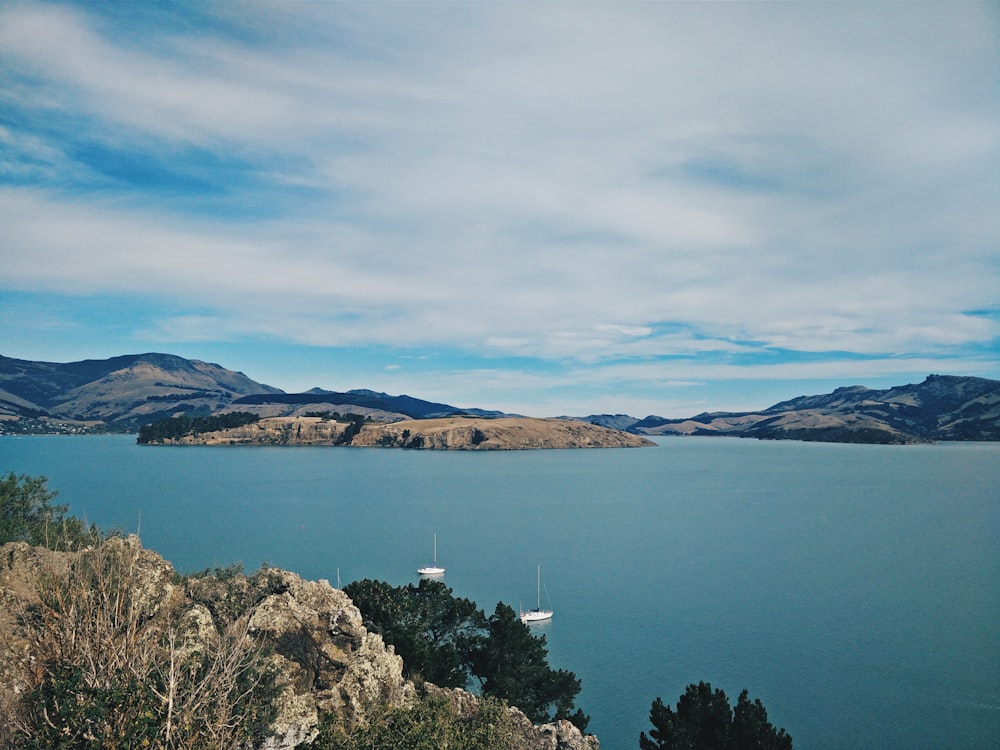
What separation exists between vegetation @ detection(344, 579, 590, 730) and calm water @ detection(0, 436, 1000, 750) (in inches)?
215

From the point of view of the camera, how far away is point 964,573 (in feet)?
225

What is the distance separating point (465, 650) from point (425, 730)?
58.7ft

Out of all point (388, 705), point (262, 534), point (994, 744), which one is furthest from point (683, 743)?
point (262, 534)

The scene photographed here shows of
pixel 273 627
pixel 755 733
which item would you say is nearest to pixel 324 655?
pixel 273 627

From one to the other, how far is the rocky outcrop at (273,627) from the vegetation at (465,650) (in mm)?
6997

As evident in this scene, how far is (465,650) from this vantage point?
1405 inches

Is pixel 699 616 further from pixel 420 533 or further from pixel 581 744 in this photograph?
pixel 420 533

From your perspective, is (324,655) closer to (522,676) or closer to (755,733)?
(522,676)

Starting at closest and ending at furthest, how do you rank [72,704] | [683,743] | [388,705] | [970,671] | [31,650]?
[72,704], [31,650], [388,705], [683,743], [970,671]

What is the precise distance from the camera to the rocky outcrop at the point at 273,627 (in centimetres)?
1777

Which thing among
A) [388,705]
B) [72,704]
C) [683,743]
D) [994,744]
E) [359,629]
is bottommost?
[994,744]

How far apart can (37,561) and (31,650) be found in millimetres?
7435

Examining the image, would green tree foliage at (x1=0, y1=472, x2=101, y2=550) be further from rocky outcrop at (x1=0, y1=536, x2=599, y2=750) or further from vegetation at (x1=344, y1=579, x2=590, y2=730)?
rocky outcrop at (x1=0, y1=536, x2=599, y2=750)

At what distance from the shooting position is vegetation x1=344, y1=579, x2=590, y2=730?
1206 inches
